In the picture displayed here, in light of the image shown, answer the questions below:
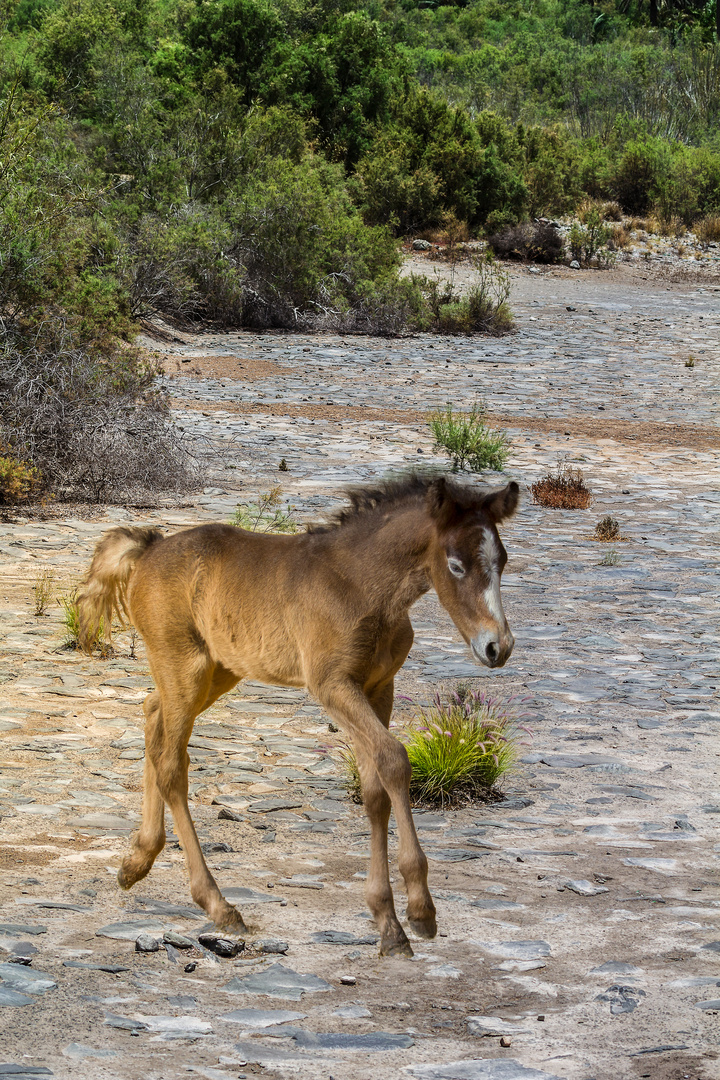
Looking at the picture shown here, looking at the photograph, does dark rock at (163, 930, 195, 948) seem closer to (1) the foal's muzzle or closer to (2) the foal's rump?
(2) the foal's rump

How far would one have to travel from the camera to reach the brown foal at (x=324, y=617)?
4344mm

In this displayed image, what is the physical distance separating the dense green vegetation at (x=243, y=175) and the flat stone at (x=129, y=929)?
9482 millimetres

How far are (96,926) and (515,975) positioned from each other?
162 centimetres

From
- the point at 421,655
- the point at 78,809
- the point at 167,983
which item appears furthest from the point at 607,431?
the point at 167,983

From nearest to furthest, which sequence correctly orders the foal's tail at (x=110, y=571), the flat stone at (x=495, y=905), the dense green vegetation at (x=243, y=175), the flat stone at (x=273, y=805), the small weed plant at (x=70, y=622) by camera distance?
the foal's tail at (x=110, y=571), the flat stone at (x=495, y=905), the flat stone at (x=273, y=805), the small weed plant at (x=70, y=622), the dense green vegetation at (x=243, y=175)

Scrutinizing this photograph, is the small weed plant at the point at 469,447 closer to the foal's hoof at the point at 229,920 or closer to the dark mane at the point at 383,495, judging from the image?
the dark mane at the point at 383,495

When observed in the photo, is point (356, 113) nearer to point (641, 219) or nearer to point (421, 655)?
point (641, 219)

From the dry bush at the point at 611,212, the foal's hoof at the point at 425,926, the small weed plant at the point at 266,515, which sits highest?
the foal's hoof at the point at 425,926

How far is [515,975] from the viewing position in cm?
476

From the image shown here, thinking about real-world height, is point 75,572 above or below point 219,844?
below

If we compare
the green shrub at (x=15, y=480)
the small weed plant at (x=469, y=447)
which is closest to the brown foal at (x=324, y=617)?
the green shrub at (x=15, y=480)

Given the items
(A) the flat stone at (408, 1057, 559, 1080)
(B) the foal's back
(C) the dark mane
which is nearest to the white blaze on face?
(C) the dark mane

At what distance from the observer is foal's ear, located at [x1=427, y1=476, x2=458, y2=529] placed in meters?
4.34

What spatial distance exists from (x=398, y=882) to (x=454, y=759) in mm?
1277
